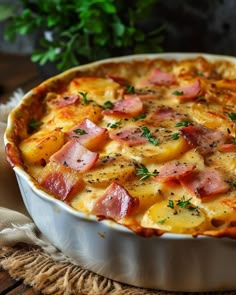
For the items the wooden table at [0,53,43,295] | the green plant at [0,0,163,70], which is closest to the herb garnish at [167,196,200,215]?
the green plant at [0,0,163,70]

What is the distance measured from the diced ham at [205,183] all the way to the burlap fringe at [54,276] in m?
0.35

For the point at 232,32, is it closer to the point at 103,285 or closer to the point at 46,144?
the point at 46,144

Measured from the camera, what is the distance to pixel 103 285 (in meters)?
2.26

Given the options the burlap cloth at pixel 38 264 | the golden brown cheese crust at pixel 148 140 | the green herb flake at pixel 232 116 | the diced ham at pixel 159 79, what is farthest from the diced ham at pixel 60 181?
the diced ham at pixel 159 79

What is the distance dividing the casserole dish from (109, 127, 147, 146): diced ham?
1.25ft

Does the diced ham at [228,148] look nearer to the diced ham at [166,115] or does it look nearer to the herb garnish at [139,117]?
the diced ham at [166,115]

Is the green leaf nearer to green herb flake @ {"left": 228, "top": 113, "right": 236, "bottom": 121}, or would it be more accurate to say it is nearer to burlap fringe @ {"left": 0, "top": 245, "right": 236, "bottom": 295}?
green herb flake @ {"left": 228, "top": 113, "right": 236, "bottom": 121}

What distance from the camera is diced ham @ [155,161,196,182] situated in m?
2.31

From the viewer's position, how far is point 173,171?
2344mm

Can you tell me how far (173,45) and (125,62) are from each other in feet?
3.59

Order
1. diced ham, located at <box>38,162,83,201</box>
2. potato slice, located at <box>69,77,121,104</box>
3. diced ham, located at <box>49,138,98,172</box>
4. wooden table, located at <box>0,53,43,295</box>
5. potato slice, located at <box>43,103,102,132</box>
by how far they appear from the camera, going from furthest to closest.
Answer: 1. wooden table, located at <box>0,53,43,295</box>
2. potato slice, located at <box>69,77,121,104</box>
3. potato slice, located at <box>43,103,102,132</box>
4. diced ham, located at <box>49,138,98,172</box>
5. diced ham, located at <box>38,162,83,201</box>

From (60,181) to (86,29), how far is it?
Answer: 1495 millimetres

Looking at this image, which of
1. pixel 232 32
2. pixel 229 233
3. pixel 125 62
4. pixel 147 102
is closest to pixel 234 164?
pixel 229 233

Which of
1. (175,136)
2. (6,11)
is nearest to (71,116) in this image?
(175,136)
